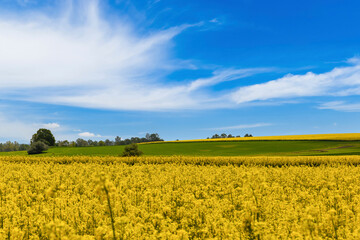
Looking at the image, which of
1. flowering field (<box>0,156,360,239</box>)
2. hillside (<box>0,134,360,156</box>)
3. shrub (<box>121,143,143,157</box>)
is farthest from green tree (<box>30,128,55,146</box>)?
flowering field (<box>0,156,360,239</box>)

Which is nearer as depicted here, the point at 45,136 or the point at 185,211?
the point at 185,211

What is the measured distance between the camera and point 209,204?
808cm

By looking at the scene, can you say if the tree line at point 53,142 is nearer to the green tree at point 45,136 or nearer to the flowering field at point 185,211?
the green tree at point 45,136

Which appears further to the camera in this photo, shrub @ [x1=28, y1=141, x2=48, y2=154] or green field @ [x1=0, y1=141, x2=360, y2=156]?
shrub @ [x1=28, y1=141, x2=48, y2=154]

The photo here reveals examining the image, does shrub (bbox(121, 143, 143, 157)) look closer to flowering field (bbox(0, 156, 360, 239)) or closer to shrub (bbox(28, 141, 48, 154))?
flowering field (bbox(0, 156, 360, 239))

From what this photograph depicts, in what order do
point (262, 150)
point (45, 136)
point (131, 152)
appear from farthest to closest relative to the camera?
1. point (45, 136)
2. point (262, 150)
3. point (131, 152)

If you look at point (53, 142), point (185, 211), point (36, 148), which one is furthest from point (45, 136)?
point (185, 211)

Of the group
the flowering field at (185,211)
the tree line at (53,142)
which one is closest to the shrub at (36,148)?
the tree line at (53,142)

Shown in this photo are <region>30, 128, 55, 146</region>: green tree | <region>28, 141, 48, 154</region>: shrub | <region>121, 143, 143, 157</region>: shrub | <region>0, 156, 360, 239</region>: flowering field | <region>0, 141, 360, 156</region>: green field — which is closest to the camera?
<region>0, 156, 360, 239</region>: flowering field

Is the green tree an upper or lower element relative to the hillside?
upper

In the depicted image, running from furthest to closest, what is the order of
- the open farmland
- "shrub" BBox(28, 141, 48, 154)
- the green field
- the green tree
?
the green tree, "shrub" BBox(28, 141, 48, 154), the open farmland, the green field

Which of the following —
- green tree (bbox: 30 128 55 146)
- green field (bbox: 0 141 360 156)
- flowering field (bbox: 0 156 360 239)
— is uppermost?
green tree (bbox: 30 128 55 146)

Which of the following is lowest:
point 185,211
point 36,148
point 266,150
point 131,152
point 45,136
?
point 266,150

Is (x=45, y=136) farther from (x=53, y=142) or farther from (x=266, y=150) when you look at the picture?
(x=266, y=150)
